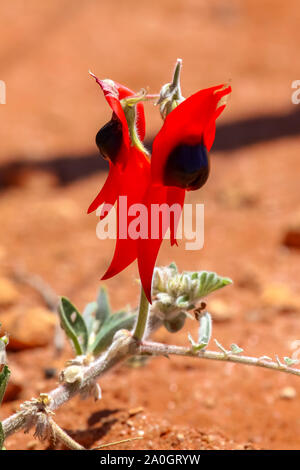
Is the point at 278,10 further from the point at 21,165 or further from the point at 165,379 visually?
the point at 165,379

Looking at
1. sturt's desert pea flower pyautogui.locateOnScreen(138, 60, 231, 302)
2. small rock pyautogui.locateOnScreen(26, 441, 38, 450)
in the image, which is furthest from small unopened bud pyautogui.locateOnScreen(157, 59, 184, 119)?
small rock pyautogui.locateOnScreen(26, 441, 38, 450)

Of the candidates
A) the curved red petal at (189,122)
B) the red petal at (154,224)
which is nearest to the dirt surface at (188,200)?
the red petal at (154,224)

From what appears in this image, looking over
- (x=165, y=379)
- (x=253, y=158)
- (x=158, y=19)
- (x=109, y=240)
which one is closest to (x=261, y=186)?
(x=253, y=158)

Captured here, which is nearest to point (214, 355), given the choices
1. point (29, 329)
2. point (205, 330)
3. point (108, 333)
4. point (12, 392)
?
point (205, 330)

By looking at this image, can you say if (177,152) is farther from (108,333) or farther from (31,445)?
(31,445)

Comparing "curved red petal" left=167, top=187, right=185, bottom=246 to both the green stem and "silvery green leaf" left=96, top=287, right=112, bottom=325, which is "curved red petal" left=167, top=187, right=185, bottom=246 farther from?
"silvery green leaf" left=96, top=287, right=112, bottom=325

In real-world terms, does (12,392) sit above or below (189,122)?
below
